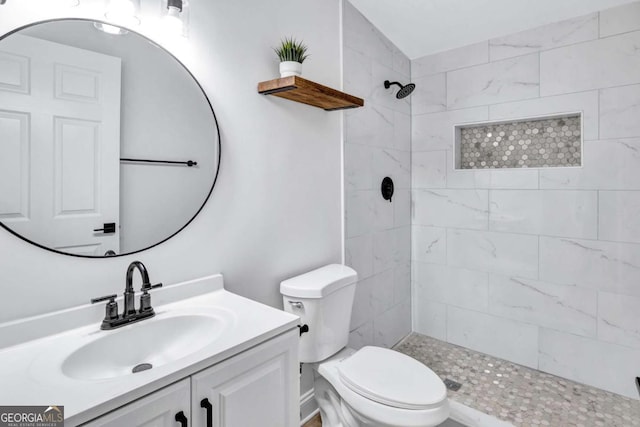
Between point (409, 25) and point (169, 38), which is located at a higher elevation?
point (409, 25)

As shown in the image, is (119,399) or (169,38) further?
(169,38)

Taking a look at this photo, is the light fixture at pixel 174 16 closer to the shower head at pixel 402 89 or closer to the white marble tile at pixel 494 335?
the shower head at pixel 402 89

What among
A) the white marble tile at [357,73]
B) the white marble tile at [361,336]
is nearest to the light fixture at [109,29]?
the white marble tile at [357,73]

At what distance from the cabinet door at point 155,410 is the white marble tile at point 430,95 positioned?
272cm

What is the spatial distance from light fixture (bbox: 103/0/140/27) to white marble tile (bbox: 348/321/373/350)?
203 centimetres

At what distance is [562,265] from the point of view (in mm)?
2381

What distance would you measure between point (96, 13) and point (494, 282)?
285 centimetres

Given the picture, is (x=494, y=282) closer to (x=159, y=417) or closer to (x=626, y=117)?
(x=626, y=117)

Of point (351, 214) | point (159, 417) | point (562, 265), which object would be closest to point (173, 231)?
point (159, 417)

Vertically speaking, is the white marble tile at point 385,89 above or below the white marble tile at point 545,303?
above

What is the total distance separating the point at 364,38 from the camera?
2.42m

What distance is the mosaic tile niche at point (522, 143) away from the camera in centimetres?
238

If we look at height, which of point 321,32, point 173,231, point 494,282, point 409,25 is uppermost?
point 409,25

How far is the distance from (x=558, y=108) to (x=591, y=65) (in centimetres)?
30
